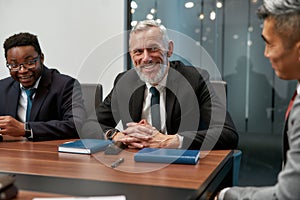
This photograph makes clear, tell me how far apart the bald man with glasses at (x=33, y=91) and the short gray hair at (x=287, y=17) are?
4.43ft

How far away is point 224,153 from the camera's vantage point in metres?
1.58

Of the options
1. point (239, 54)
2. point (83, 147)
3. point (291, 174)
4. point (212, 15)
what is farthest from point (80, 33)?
point (291, 174)

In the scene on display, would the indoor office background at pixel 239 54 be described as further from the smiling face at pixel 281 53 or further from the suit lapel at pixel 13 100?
the smiling face at pixel 281 53

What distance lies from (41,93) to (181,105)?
0.91m

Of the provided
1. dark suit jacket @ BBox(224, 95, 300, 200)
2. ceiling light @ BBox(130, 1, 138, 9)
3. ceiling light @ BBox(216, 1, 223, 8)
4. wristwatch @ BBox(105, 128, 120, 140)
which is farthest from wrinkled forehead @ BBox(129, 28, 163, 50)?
ceiling light @ BBox(216, 1, 223, 8)

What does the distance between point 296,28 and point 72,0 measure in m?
2.85

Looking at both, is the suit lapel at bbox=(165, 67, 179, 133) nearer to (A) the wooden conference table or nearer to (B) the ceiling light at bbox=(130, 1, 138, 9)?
(A) the wooden conference table

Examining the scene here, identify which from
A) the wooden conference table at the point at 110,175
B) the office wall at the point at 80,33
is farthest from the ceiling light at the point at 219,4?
the wooden conference table at the point at 110,175

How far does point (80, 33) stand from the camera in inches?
139

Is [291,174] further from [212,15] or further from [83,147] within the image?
[212,15]

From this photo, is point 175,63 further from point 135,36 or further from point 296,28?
point 296,28

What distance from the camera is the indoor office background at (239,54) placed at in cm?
351

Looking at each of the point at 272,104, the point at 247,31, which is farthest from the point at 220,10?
the point at 272,104

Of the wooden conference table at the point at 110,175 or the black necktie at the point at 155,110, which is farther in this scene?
the black necktie at the point at 155,110
